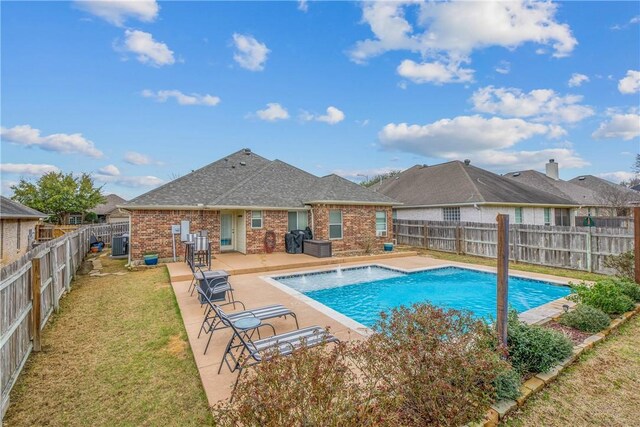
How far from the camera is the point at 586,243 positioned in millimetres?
11359

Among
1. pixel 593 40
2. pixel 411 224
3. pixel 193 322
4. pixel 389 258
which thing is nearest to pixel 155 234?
pixel 193 322

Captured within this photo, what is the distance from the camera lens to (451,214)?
62.3 ft

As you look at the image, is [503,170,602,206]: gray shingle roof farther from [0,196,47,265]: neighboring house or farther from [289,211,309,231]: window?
[0,196,47,265]: neighboring house

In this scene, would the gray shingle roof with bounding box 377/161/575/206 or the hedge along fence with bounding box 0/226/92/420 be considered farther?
the gray shingle roof with bounding box 377/161/575/206

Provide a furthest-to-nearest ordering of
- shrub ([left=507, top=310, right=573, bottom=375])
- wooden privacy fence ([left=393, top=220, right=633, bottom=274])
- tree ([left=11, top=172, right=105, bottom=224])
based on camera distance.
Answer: tree ([left=11, top=172, right=105, bottom=224])
wooden privacy fence ([left=393, top=220, right=633, bottom=274])
shrub ([left=507, top=310, right=573, bottom=375])

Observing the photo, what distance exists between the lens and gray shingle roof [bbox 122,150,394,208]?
47.9 feet

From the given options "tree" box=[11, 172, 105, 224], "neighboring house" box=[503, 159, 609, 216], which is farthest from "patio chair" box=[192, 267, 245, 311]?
"tree" box=[11, 172, 105, 224]

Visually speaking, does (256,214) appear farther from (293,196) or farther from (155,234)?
(155,234)

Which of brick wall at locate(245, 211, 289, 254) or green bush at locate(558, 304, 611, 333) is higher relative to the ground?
brick wall at locate(245, 211, 289, 254)

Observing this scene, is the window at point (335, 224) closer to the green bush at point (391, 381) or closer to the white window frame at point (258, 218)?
the white window frame at point (258, 218)

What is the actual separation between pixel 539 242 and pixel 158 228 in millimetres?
16545

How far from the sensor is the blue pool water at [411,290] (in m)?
8.44

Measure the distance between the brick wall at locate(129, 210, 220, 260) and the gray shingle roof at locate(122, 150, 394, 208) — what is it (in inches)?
18.8

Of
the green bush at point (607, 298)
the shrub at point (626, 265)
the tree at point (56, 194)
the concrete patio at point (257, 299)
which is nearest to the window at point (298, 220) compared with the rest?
the concrete patio at point (257, 299)
